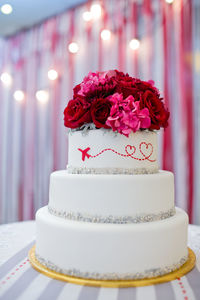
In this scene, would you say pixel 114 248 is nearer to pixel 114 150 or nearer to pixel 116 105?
pixel 114 150

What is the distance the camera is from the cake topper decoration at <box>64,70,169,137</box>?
4.36 ft

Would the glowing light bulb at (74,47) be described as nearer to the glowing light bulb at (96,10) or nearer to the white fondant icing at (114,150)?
the glowing light bulb at (96,10)

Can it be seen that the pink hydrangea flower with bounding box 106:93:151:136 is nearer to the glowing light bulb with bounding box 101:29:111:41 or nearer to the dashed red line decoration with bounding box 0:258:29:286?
the dashed red line decoration with bounding box 0:258:29:286

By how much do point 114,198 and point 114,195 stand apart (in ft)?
0.05

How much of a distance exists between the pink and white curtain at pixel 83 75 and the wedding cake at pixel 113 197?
47.2 inches

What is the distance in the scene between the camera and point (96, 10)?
118 inches

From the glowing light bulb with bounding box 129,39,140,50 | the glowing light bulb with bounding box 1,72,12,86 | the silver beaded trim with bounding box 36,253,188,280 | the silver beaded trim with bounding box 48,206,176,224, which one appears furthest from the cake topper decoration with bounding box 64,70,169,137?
the glowing light bulb with bounding box 1,72,12,86

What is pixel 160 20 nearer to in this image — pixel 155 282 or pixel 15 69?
pixel 15 69

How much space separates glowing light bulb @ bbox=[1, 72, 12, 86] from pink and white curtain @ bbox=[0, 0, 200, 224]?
6cm

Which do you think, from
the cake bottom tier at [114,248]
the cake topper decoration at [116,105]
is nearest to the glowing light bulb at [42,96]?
the cake topper decoration at [116,105]

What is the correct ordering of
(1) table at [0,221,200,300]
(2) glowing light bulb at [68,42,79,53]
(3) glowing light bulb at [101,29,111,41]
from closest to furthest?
(1) table at [0,221,200,300], (3) glowing light bulb at [101,29,111,41], (2) glowing light bulb at [68,42,79,53]

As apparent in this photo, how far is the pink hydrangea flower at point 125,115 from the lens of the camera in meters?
1.32

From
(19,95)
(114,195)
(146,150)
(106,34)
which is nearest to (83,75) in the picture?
(106,34)

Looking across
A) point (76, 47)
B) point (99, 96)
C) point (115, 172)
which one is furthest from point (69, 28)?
point (115, 172)
